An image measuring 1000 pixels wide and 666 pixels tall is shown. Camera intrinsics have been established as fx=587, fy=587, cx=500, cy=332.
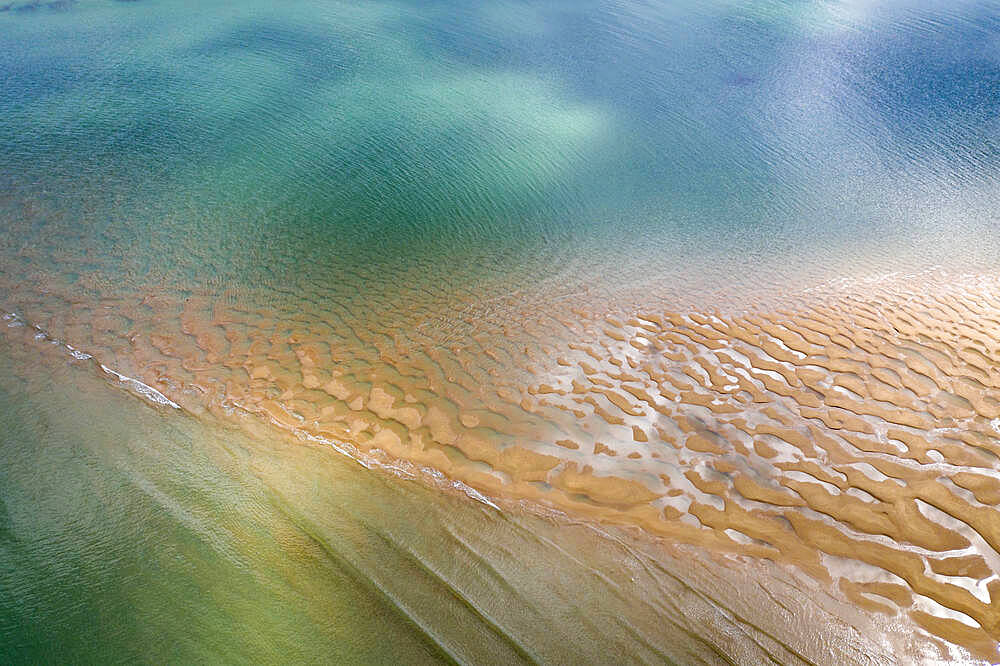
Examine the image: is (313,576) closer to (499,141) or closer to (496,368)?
(496,368)

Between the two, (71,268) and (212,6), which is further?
(212,6)

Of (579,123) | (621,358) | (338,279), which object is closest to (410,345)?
(338,279)

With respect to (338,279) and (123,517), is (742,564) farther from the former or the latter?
(338,279)

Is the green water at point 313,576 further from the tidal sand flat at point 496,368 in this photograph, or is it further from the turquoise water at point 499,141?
the turquoise water at point 499,141

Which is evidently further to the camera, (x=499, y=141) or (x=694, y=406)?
(x=499, y=141)

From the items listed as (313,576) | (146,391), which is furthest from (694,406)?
(146,391)

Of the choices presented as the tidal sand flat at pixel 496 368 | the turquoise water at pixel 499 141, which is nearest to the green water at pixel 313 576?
the tidal sand flat at pixel 496 368

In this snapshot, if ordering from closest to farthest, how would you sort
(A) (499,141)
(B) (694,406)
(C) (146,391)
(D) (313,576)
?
(D) (313,576) → (B) (694,406) → (C) (146,391) → (A) (499,141)
